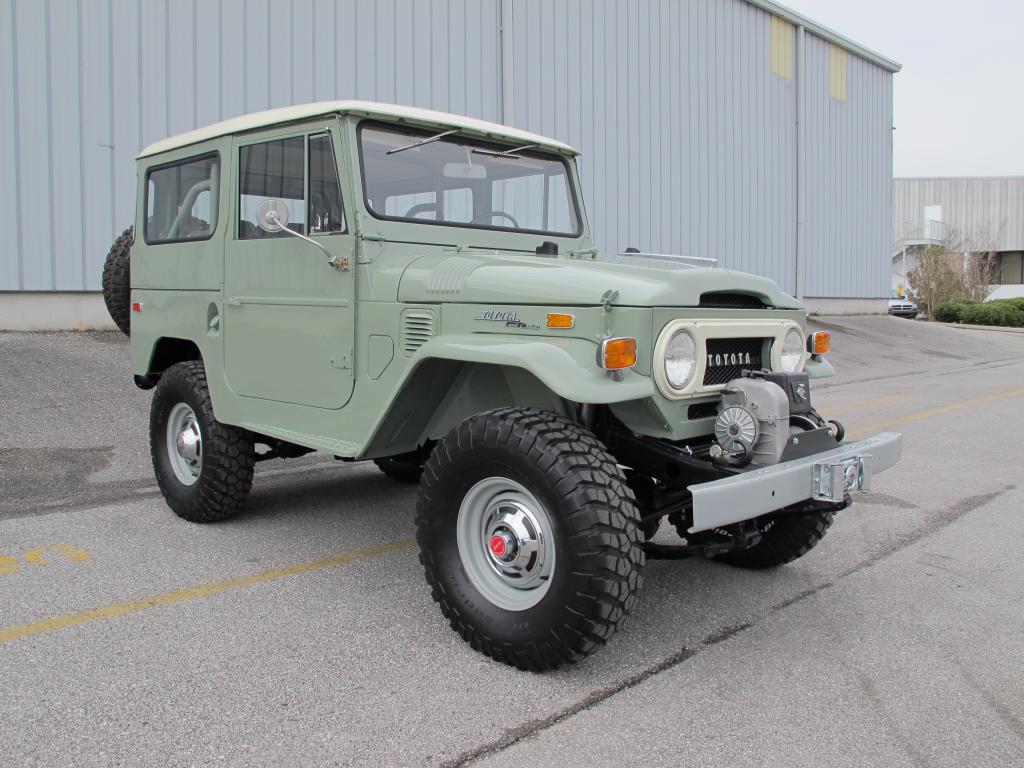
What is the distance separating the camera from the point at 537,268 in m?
3.78

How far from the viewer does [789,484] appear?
3.34m

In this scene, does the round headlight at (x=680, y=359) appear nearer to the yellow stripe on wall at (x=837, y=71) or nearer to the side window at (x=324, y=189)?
the side window at (x=324, y=189)

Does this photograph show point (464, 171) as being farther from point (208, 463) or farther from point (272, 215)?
point (208, 463)

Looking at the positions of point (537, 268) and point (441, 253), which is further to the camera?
point (441, 253)

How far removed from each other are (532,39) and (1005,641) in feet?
41.5

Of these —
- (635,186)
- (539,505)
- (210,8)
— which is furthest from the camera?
(635,186)

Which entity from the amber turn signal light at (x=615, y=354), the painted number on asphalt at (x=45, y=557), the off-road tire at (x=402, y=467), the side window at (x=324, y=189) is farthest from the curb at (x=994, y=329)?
the painted number on asphalt at (x=45, y=557)

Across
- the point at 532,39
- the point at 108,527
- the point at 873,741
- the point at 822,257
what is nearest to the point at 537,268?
the point at 873,741

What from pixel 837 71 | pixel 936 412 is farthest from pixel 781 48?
pixel 936 412

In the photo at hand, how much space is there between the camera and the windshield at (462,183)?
4.36 metres

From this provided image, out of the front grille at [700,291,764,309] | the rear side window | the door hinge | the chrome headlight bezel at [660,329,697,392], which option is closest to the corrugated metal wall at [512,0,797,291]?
the rear side window

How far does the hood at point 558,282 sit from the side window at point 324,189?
1.70 ft

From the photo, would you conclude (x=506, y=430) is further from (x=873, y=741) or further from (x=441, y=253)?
(x=873, y=741)

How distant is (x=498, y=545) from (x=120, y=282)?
13.9 ft
